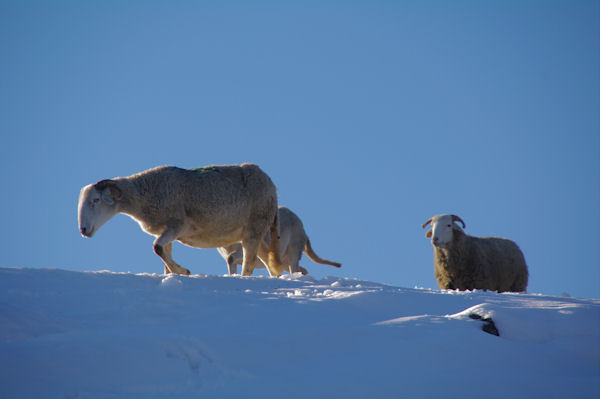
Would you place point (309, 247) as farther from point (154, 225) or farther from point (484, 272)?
point (154, 225)

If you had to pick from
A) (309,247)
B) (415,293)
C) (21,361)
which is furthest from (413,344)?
(309,247)

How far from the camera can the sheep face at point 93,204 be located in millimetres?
9219

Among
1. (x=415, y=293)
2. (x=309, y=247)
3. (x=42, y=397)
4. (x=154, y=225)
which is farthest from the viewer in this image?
(x=309, y=247)

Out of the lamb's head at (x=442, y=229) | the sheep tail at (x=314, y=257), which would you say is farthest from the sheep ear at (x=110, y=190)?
the sheep tail at (x=314, y=257)

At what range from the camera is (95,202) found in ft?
30.3

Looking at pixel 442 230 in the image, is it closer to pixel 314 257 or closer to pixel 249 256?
pixel 249 256

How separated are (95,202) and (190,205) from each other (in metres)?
1.33

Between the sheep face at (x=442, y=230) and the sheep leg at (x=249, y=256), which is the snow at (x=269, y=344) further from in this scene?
the sheep face at (x=442, y=230)

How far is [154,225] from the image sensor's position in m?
9.42

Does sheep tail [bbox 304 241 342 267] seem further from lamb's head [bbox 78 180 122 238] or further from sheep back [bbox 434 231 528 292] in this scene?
lamb's head [bbox 78 180 122 238]

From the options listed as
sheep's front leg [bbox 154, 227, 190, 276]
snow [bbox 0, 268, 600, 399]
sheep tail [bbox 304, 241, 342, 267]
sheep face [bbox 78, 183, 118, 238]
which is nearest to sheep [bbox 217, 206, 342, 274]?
sheep tail [bbox 304, 241, 342, 267]

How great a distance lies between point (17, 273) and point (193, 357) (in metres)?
2.51

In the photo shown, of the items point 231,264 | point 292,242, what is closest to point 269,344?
point 231,264

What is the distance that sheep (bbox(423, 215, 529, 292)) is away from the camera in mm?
13164
